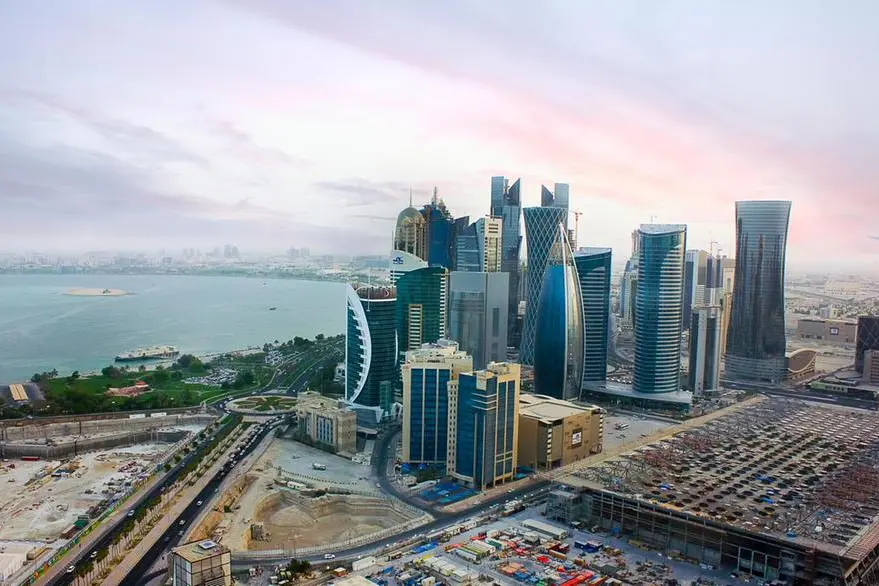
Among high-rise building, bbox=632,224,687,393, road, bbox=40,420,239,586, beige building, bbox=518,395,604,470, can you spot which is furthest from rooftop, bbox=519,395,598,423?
road, bbox=40,420,239,586

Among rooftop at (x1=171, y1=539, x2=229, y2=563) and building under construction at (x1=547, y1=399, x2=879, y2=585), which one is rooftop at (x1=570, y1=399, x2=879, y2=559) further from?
A: rooftop at (x1=171, y1=539, x2=229, y2=563)

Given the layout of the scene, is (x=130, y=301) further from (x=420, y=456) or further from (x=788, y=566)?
(x=788, y=566)

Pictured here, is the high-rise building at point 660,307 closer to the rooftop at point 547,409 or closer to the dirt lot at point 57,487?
the rooftop at point 547,409

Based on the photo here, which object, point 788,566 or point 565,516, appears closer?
point 788,566

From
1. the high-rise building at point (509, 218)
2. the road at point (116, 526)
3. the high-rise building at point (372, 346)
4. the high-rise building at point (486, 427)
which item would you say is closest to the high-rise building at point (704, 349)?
the high-rise building at point (372, 346)

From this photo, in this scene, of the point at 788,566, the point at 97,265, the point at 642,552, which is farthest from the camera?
the point at 97,265

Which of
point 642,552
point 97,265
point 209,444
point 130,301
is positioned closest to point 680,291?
point 642,552
